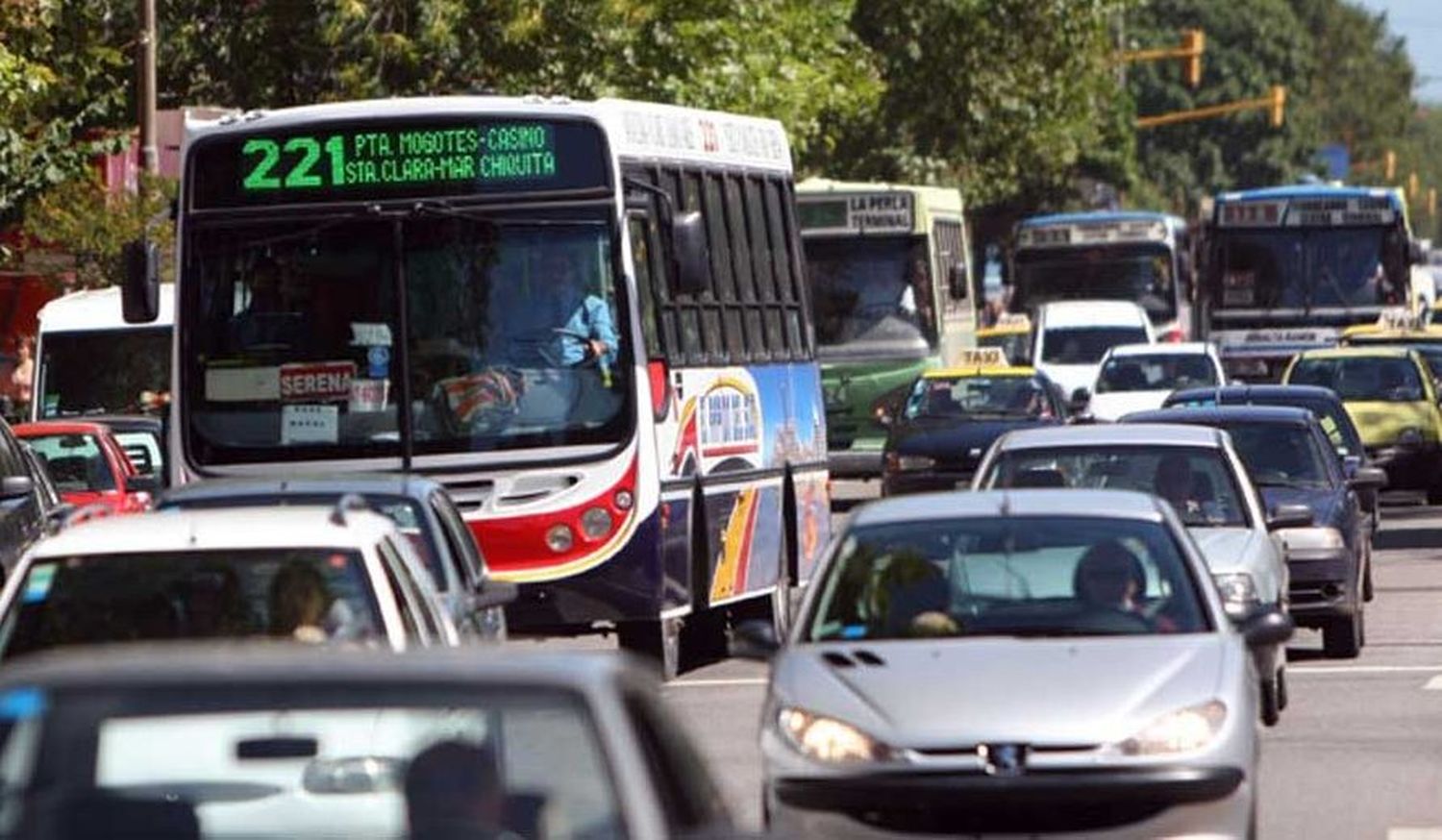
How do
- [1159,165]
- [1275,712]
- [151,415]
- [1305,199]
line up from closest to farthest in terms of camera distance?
[1275,712] < [151,415] < [1305,199] < [1159,165]

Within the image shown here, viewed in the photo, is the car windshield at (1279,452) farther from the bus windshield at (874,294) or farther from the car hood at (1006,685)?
the bus windshield at (874,294)

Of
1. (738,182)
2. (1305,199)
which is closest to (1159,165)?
(1305,199)

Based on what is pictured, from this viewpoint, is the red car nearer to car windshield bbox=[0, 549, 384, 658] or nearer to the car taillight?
the car taillight

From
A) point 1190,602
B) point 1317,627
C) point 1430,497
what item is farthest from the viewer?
point 1430,497

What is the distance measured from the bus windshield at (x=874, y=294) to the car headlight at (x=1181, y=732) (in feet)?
95.6

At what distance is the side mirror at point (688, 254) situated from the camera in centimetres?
1844

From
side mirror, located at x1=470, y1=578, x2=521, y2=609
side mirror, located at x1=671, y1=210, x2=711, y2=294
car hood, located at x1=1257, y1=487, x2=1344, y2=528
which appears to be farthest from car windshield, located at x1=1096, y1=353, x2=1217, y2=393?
side mirror, located at x1=470, y1=578, x2=521, y2=609

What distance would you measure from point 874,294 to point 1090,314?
1007 cm

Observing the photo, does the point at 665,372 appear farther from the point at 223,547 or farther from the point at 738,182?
the point at 223,547

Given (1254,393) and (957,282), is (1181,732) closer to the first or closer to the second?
(1254,393)

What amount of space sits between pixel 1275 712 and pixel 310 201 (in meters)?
5.44

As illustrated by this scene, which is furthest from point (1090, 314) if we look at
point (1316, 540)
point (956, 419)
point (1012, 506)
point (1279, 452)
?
point (1012, 506)

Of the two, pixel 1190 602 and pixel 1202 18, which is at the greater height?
pixel 1202 18

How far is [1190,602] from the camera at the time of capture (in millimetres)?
12195
